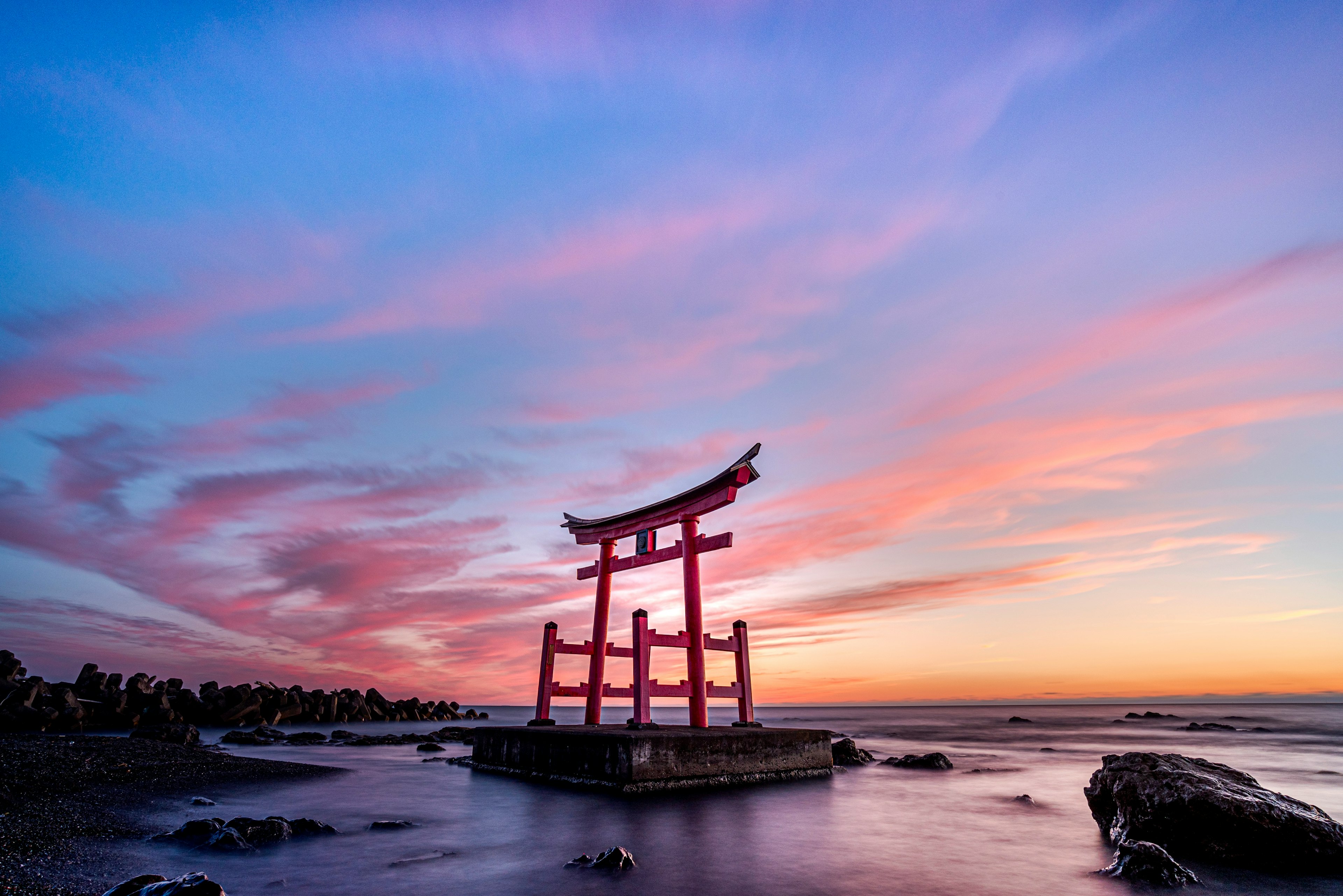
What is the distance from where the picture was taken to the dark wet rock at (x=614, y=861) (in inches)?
225

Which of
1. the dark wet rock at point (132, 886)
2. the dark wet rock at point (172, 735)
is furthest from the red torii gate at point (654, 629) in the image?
the dark wet rock at point (172, 735)

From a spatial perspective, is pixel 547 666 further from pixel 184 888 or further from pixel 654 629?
pixel 184 888

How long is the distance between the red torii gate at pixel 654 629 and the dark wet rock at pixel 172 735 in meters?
10.5

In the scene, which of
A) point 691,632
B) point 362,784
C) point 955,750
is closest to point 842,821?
point 691,632

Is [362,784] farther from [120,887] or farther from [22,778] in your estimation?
[120,887]

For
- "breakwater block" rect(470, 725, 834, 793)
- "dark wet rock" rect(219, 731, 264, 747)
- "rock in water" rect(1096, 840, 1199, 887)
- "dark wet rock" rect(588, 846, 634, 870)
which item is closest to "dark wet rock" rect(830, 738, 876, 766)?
"breakwater block" rect(470, 725, 834, 793)

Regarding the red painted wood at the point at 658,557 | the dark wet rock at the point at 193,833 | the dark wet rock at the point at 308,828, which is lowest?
the dark wet rock at the point at 308,828

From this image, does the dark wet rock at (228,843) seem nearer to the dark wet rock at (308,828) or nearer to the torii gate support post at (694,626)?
the dark wet rock at (308,828)

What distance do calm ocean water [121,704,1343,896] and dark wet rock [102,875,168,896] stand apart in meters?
1.26

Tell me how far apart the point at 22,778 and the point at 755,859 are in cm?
1067

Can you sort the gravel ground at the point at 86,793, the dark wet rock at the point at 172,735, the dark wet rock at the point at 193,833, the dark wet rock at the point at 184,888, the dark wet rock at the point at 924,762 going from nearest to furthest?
the dark wet rock at the point at 184,888
the gravel ground at the point at 86,793
the dark wet rock at the point at 193,833
the dark wet rock at the point at 924,762
the dark wet rock at the point at 172,735

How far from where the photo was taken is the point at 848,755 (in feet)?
55.3

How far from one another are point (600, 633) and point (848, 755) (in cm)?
825

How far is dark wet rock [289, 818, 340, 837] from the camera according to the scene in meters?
6.96
